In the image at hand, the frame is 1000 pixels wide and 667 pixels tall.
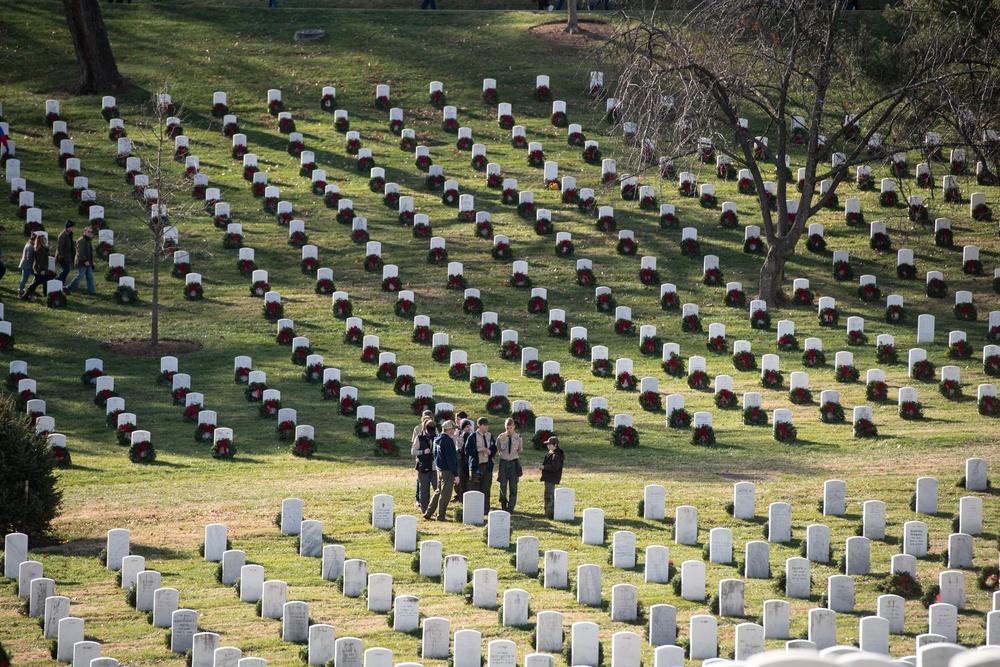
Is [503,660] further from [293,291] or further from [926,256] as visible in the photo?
[926,256]

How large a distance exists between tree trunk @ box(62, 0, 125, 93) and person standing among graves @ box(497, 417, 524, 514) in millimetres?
24002

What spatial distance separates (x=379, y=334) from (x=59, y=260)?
701cm

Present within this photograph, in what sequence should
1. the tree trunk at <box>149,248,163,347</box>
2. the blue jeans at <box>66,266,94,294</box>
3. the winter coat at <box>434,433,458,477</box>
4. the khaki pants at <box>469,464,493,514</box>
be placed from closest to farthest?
1. the winter coat at <box>434,433,458,477</box>
2. the khaki pants at <box>469,464,493,514</box>
3. the tree trunk at <box>149,248,163,347</box>
4. the blue jeans at <box>66,266,94,294</box>

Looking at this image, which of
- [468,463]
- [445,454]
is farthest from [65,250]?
[445,454]

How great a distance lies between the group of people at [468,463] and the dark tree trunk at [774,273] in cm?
1113

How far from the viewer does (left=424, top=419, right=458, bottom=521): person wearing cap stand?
781 inches

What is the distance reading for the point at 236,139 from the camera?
36906 mm

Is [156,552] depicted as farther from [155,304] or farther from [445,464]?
[155,304]

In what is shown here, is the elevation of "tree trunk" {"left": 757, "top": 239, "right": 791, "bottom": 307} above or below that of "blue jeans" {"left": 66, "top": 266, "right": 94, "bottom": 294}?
above

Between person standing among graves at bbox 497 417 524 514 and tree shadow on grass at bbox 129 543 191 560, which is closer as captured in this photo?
tree shadow on grass at bbox 129 543 191 560

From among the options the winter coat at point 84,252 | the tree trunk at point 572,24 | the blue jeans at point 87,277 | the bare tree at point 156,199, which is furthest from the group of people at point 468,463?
the tree trunk at point 572,24

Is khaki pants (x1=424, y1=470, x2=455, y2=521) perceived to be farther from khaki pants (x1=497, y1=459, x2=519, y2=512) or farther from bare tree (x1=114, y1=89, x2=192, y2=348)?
bare tree (x1=114, y1=89, x2=192, y2=348)

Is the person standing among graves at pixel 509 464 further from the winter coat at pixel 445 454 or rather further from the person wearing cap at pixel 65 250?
the person wearing cap at pixel 65 250

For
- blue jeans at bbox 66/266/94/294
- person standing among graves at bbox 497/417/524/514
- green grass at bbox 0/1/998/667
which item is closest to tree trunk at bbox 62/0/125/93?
green grass at bbox 0/1/998/667
